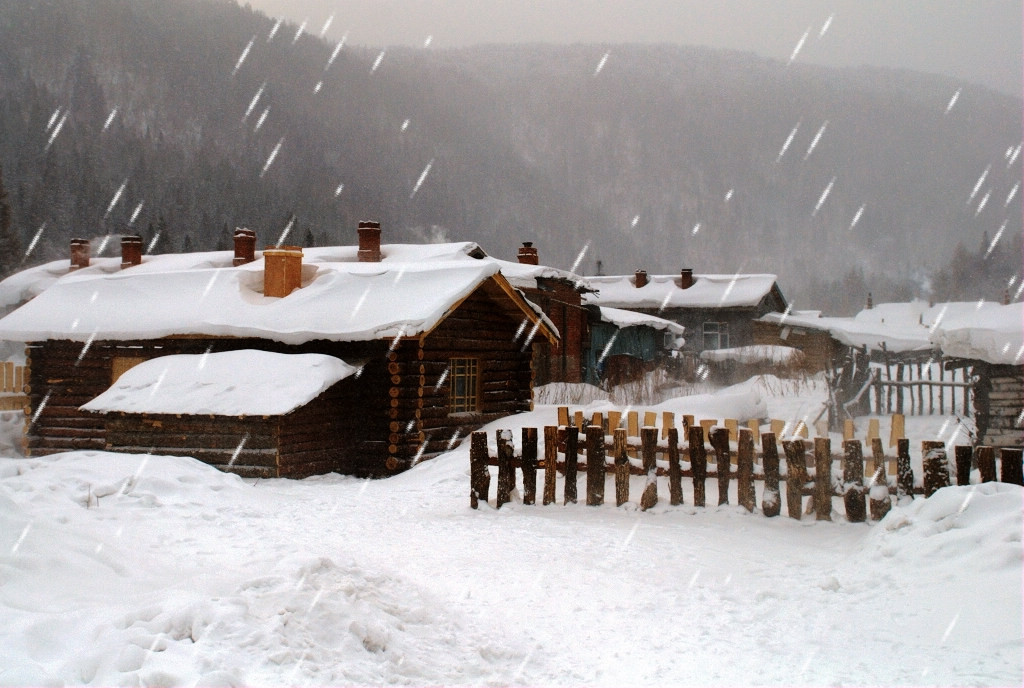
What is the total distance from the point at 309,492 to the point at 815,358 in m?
30.3

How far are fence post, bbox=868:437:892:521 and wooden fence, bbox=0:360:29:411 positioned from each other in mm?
24154

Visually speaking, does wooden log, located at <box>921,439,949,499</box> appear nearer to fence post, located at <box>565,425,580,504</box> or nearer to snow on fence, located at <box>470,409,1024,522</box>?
snow on fence, located at <box>470,409,1024,522</box>

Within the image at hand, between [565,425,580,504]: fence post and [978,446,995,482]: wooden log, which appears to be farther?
[565,425,580,504]: fence post

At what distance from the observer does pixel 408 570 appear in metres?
7.36

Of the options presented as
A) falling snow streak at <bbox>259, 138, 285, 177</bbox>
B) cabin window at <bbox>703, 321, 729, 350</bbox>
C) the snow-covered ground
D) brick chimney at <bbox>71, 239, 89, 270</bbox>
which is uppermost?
falling snow streak at <bbox>259, 138, 285, 177</bbox>

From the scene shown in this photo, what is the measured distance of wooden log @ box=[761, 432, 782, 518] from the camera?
30.6 feet

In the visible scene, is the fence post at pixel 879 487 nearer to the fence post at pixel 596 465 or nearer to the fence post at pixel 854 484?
the fence post at pixel 854 484

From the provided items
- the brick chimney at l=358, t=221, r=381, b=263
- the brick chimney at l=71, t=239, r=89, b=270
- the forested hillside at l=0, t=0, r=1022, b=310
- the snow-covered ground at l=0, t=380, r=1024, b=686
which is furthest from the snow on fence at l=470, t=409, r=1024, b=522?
the forested hillside at l=0, t=0, r=1022, b=310

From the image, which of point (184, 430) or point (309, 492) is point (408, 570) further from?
point (184, 430)

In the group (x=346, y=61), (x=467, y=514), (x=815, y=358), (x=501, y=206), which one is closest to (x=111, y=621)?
(x=467, y=514)

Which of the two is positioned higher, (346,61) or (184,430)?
(346,61)

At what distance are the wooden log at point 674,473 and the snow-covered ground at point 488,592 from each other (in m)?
0.13

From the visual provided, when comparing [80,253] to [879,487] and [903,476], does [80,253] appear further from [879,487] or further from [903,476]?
[903,476]

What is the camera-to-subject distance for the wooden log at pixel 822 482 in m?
9.03
